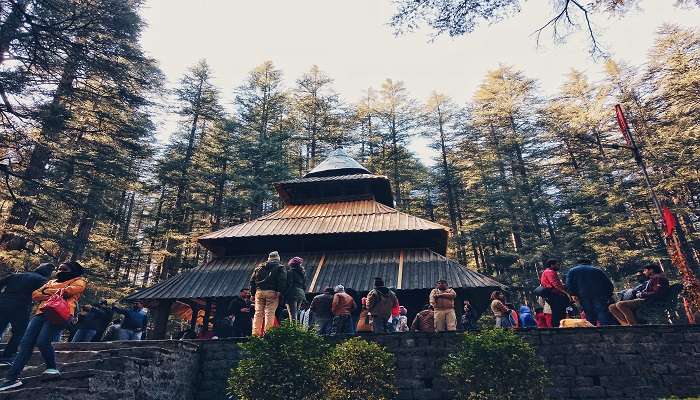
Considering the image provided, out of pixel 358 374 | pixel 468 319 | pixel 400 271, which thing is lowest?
pixel 358 374

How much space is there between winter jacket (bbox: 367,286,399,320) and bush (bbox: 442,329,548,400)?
2.05m

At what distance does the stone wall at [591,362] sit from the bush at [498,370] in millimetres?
771

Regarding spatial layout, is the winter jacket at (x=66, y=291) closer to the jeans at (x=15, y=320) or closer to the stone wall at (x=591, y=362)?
the jeans at (x=15, y=320)

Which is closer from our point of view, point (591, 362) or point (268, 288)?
point (591, 362)

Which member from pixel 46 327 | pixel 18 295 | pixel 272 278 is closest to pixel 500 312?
pixel 272 278

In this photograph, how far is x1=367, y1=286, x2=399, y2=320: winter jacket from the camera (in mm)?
8312

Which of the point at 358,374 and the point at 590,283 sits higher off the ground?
the point at 590,283

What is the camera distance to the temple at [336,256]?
11.9 meters

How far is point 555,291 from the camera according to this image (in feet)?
26.8

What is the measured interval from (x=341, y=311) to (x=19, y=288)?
5738mm

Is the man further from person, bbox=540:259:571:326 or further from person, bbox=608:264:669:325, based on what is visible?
person, bbox=608:264:669:325

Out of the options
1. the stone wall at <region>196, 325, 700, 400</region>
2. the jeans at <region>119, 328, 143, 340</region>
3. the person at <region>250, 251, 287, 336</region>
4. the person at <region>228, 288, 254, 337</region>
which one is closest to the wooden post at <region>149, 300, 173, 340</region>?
the jeans at <region>119, 328, 143, 340</region>

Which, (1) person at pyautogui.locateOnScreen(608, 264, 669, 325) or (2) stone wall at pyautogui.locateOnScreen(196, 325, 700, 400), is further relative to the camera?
(1) person at pyautogui.locateOnScreen(608, 264, 669, 325)

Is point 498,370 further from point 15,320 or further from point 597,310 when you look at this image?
point 15,320
